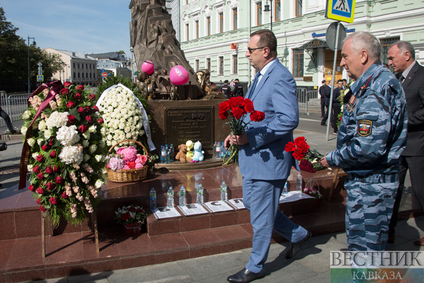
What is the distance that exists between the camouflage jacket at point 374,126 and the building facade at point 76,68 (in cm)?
10068

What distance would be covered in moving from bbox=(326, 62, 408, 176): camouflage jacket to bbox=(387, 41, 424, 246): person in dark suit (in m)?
1.67

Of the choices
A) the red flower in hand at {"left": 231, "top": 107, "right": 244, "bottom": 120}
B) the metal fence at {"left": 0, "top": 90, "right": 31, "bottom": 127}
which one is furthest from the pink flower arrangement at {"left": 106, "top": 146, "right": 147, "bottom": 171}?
the metal fence at {"left": 0, "top": 90, "right": 31, "bottom": 127}

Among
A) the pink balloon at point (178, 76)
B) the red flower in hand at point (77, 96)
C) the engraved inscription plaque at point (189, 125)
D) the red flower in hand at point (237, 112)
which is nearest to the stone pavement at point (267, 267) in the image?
the red flower in hand at point (237, 112)

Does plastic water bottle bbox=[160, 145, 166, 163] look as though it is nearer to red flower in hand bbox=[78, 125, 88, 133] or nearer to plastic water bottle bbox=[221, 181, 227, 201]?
plastic water bottle bbox=[221, 181, 227, 201]

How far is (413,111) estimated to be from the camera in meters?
3.98

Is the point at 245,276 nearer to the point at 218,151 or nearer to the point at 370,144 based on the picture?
the point at 370,144

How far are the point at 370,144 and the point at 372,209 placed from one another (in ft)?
1.47

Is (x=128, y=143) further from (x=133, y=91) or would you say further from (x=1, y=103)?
(x=1, y=103)

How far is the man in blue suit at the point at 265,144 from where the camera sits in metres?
3.00

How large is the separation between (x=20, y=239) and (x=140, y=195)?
1379 mm

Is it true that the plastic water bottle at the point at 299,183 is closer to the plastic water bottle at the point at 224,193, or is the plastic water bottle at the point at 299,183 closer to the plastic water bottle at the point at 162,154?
the plastic water bottle at the point at 224,193

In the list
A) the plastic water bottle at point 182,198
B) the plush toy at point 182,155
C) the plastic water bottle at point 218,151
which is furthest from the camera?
the plastic water bottle at point 218,151

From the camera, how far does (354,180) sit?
254 cm

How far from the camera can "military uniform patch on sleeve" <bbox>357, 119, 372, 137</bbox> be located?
7.65ft
